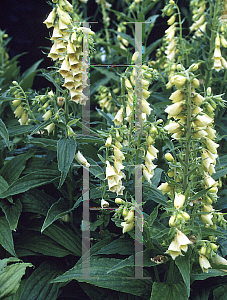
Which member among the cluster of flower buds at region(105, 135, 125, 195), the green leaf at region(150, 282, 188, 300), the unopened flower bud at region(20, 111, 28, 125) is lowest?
the green leaf at region(150, 282, 188, 300)

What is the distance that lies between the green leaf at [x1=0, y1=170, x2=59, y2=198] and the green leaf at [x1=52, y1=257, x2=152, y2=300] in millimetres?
516

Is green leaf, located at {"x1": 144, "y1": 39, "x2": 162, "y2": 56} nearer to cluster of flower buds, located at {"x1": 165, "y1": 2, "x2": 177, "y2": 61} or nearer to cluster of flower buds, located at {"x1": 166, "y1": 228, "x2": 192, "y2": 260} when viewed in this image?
cluster of flower buds, located at {"x1": 165, "y1": 2, "x2": 177, "y2": 61}

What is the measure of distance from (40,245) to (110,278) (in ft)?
1.89

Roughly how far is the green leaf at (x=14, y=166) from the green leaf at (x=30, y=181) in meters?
0.17

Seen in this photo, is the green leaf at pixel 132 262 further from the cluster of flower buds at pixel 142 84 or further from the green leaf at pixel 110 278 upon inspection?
the cluster of flower buds at pixel 142 84

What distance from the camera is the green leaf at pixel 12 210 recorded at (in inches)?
78.4

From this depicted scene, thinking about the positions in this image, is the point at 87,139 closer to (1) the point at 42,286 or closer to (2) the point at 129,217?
(2) the point at 129,217

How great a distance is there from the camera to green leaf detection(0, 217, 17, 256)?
1.92 metres

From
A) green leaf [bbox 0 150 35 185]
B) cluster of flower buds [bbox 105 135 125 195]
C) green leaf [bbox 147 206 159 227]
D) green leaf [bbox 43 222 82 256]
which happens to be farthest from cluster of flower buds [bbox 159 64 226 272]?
green leaf [bbox 0 150 35 185]

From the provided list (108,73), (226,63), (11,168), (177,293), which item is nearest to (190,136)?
(177,293)

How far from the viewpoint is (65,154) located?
72.3 inches

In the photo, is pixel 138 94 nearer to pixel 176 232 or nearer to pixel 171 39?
pixel 176 232

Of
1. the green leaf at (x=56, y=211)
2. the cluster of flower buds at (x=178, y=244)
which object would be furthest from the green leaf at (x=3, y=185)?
the cluster of flower buds at (x=178, y=244)

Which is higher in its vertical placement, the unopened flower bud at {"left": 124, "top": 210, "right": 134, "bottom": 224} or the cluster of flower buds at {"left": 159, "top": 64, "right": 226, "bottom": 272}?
the cluster of flower buds at {"left": 159, "top": 64, "right": 226, "bottom": 272}
